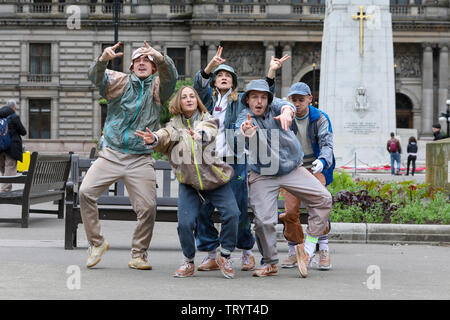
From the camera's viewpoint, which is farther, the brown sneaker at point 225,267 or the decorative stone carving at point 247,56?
the decorative stone carving at point 247,56

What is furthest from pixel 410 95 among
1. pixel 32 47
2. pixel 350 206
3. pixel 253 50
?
pixel 350 206

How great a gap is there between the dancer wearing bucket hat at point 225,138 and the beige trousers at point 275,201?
184 millimetres

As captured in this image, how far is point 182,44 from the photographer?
2299 inches

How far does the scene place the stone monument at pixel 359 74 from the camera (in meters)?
23.8

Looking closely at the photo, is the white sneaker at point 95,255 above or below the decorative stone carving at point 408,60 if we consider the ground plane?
below

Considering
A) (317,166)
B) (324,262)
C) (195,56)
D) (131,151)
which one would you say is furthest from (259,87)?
(195,56)

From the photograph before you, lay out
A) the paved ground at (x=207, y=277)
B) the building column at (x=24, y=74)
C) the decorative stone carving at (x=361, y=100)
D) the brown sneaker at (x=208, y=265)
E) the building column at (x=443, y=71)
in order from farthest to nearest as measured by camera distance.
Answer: the building column at (x=24, y=74) → the building column at (x=443, y=71) → the decorative stone carving at (x=361, y=100) → the brown sneaker at (x=208, y=265) → the paved ground at (x=207, y=277)

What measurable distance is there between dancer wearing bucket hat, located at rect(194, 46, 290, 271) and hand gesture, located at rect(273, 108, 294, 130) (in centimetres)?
49

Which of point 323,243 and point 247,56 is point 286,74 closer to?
point 247,56

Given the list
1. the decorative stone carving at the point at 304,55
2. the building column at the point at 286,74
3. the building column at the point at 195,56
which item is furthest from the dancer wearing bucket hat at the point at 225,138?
the decorative stone carving at the point at 304,55

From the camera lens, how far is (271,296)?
574cm

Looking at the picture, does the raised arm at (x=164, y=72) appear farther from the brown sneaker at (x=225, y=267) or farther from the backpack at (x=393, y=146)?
the backpack at (x=393, y=146)

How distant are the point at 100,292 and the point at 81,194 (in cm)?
160
